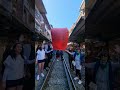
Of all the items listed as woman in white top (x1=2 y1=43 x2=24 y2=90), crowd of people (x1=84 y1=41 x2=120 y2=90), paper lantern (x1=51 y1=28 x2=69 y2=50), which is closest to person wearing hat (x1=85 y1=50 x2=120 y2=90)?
crowd of people (x1=84 y1=41 x2=120 y2=90)

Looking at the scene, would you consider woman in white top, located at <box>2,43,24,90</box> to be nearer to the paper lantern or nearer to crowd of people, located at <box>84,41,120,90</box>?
crowd of people, located at <box>84,41,120,90</box>

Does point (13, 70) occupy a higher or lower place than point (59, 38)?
lower

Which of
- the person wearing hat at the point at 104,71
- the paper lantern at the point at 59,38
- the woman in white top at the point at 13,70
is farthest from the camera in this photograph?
the paper lantern at the point at 59,38

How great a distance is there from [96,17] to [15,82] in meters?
2.50

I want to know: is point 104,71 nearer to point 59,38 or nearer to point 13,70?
point 13,70

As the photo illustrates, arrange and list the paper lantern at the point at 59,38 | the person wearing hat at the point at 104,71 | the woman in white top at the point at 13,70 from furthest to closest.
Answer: the paper lantern at the point at 59,38
the woman in white top at the point at 13,70
the person wearing hat at the point at 104,71

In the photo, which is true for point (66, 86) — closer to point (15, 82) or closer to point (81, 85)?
point (81, 85)

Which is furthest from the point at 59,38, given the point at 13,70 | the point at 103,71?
the point at 103,71

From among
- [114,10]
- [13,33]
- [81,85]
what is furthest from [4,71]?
[81,85]

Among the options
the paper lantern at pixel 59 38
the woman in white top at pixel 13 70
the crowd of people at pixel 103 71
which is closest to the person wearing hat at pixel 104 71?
the crowd of people at pixel 103 71

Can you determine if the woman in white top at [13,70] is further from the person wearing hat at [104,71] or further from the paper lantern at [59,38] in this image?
the paper lantern at [59,38]

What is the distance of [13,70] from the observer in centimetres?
543

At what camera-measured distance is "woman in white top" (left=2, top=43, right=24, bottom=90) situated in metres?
5.36

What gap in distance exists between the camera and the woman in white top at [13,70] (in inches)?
211
